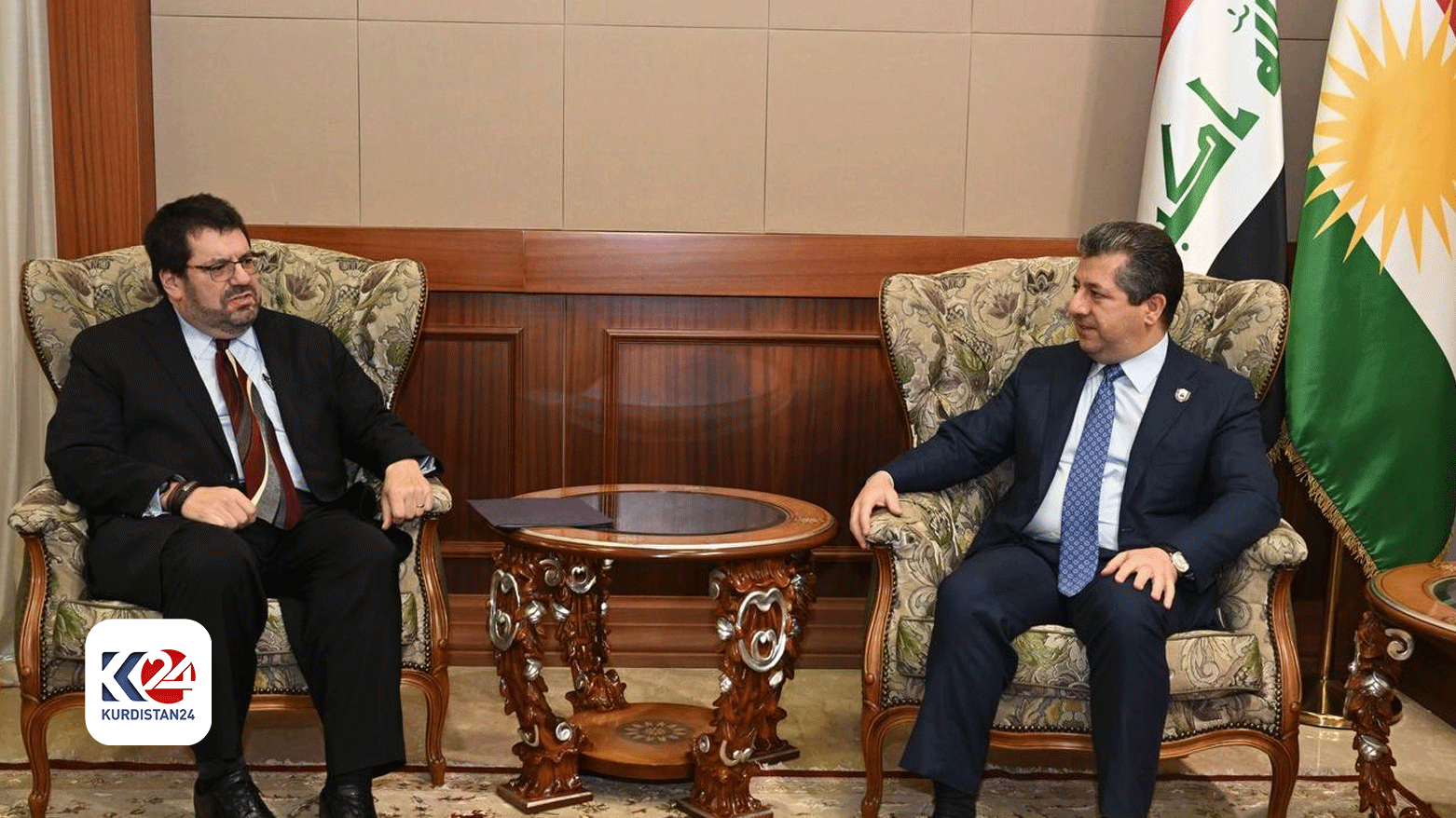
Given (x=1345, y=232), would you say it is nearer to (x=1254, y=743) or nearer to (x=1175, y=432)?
(x=1175, y=432)

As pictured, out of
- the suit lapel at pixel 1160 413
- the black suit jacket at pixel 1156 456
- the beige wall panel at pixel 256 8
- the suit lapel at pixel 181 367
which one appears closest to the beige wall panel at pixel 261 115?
the beige wall panel at pixel 256 8

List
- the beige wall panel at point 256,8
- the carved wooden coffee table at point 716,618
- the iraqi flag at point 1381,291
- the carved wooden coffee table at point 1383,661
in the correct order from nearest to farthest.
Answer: the carved wooden coffee table at point 1383,661 → the carved wooden coffee table at point 716,618 → the iraqi flag at point 1381,291 → the beige wall panel at point 256,8

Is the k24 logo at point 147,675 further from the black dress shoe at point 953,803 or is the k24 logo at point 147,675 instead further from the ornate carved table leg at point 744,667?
the black dress shoe at point 953,803

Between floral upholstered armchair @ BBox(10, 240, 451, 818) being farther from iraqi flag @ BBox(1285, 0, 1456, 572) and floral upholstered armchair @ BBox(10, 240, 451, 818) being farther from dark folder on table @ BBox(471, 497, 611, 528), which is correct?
iraqi flag @ BBox(1285, 0, 1456, 572)

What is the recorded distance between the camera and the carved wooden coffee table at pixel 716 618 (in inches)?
112

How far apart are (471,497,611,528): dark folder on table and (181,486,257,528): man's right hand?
458mm

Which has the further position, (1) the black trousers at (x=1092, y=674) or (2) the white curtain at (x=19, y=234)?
(2) the white curtain at (x=19, y=234)

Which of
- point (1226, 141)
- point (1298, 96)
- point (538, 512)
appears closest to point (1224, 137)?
point (1226, 141)

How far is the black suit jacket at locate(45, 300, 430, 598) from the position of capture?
291 centimetres

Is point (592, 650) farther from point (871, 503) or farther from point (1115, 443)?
point (1115, 443)

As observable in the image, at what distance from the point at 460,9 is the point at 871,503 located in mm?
1891

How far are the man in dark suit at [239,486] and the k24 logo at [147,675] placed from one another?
7 centimetres

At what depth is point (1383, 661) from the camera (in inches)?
109

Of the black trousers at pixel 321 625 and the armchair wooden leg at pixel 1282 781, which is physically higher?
the black trousers at pixel 321 625
